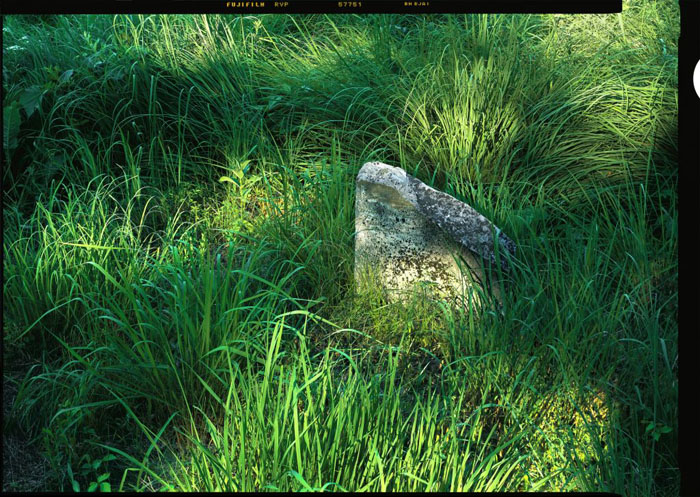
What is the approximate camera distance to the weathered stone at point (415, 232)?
5.29ft

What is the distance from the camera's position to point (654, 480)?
126 cm

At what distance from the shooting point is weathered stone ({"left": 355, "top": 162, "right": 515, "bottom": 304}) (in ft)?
5.29

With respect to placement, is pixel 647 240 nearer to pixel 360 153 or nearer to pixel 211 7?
pixel 360 153

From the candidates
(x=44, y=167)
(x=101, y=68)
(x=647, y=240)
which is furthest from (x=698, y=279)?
(x=101, y=68)

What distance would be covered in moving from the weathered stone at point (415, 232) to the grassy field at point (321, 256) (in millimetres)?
60

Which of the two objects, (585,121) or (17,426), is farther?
(585,121)

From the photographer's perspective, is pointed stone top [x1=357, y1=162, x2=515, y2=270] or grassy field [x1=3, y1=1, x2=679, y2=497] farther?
pointed stone top [x1=357, y1=162, x2=515, y2=270]

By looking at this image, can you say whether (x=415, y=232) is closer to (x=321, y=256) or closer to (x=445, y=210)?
(x=445, y=210)

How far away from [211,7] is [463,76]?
101 cm

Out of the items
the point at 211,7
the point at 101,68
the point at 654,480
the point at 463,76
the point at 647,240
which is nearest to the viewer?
the point at 211,7

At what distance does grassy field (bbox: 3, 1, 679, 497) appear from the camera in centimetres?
122

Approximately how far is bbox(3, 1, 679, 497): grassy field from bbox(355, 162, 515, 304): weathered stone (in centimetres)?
6

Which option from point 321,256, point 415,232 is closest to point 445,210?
point 415,232

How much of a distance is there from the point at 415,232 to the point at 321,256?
26 cm
